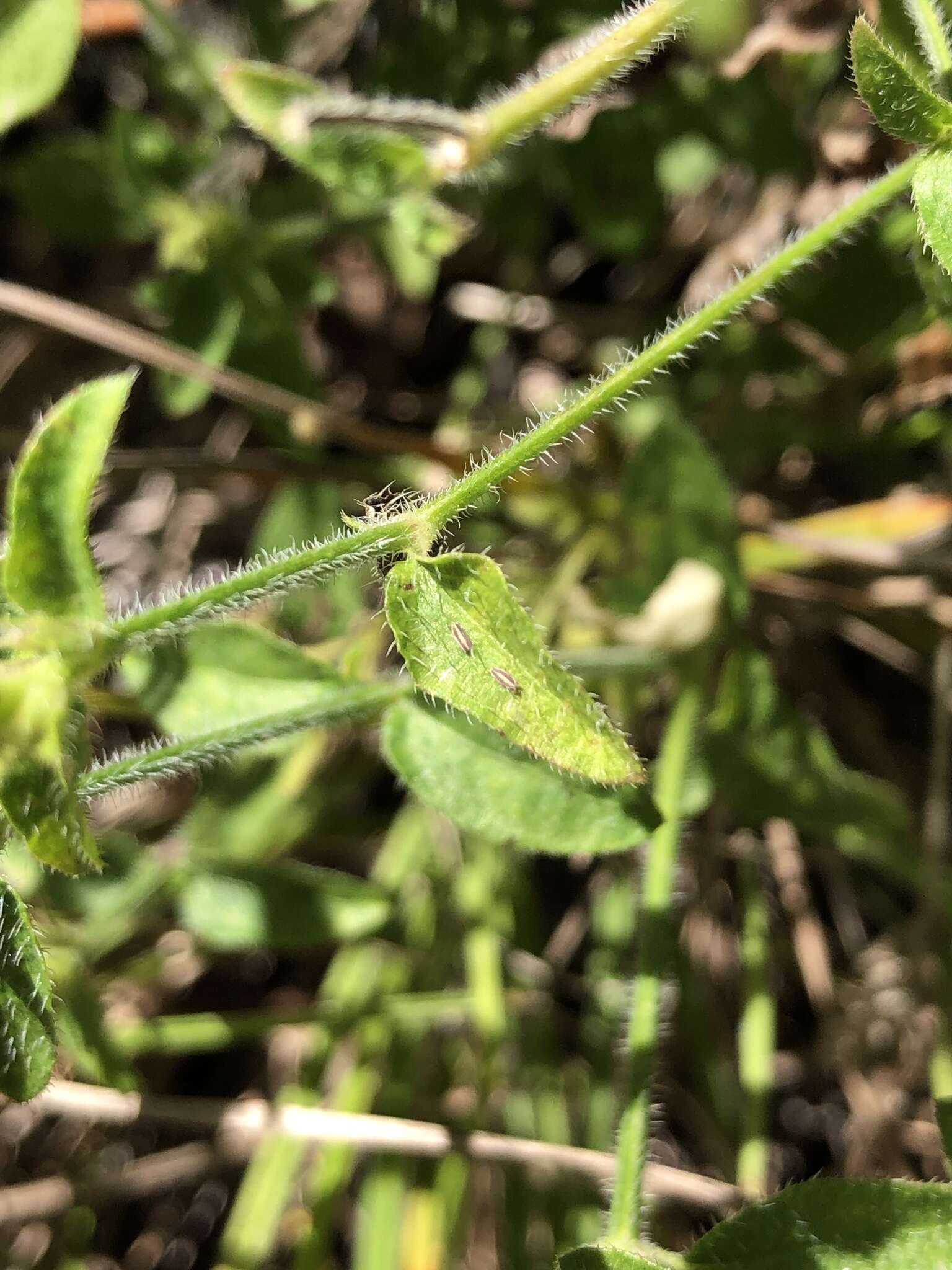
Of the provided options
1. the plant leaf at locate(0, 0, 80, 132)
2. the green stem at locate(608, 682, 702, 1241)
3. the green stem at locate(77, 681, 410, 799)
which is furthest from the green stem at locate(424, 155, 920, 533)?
the plant leaf at locate(0, 0, 80, 132)

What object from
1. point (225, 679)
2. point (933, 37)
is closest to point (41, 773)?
point (225, 679)

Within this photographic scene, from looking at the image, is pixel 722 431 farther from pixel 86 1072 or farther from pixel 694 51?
pixel 86 1072

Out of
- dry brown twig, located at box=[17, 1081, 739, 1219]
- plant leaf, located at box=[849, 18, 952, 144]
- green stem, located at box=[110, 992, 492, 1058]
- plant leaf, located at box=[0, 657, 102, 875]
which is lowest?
green stem, located at box=[110, 992, 492, 1058]

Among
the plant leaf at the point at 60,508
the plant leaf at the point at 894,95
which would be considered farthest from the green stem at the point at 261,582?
the plant leaf at the point at 894,95

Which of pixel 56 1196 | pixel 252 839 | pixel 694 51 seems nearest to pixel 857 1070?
pixel 252 839

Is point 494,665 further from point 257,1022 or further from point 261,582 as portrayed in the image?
point 257,1022

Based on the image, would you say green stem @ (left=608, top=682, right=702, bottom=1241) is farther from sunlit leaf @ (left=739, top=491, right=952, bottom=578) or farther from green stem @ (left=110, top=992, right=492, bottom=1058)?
green stem @ (left=110, top=992, right=492, bottom=1058)
